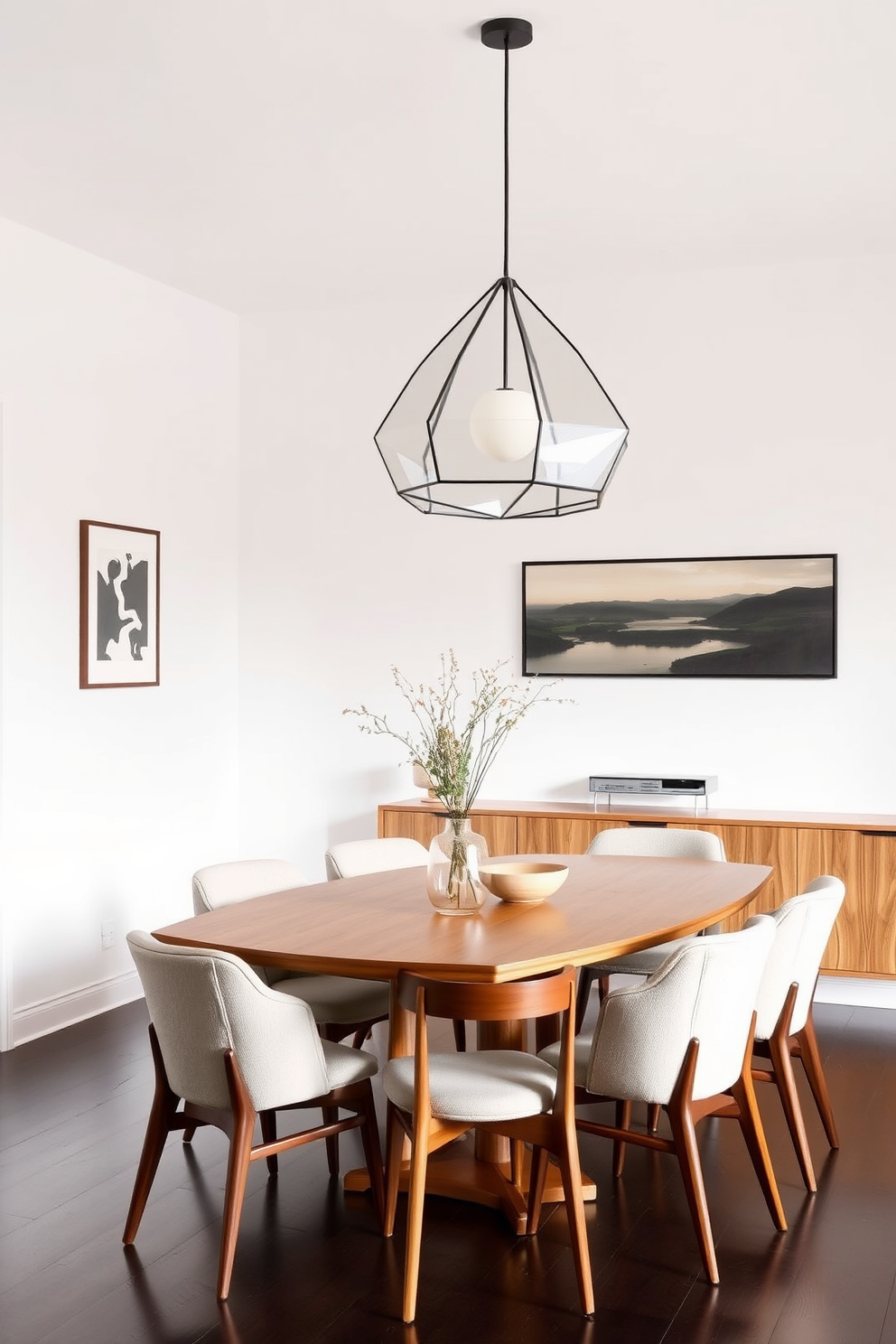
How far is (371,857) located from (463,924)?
116cm

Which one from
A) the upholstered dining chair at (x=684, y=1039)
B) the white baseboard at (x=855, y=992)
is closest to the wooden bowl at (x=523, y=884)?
the upholstered dining chair at (x=684, y=1039)

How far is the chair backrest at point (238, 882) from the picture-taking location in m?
3.79

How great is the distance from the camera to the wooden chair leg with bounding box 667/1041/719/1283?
284 cm

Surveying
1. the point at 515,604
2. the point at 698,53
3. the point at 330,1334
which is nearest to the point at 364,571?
the point at 515,604

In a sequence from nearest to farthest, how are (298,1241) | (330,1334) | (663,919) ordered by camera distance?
(330,1334)
(298,1241)
(663,919)

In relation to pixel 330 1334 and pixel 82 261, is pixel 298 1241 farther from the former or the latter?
pixel 82 261

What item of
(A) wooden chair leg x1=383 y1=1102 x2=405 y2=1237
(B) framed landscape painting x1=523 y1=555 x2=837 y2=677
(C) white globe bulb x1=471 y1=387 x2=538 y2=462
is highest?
(C) white globe bulb x1=471 y1=387 x2=538 y2=462

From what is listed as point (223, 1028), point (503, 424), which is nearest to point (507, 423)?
point (503, 424)

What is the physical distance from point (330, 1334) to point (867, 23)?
3.53 m

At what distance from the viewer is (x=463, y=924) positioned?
3.30 m

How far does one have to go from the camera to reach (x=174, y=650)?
5875mm

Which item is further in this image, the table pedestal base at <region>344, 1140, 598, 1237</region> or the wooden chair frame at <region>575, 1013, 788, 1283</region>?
the table pedestal base at <region>344, 1140, 598, 1237</region>

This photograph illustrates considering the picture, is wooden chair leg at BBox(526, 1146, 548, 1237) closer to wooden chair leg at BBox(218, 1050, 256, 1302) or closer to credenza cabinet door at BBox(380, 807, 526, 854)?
wooden chair leg at BBox(218, 1050, 256, 1302)

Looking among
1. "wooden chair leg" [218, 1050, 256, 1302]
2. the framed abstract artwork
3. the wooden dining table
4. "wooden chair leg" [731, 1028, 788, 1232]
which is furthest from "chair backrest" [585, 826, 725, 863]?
the framed abstract artwork
